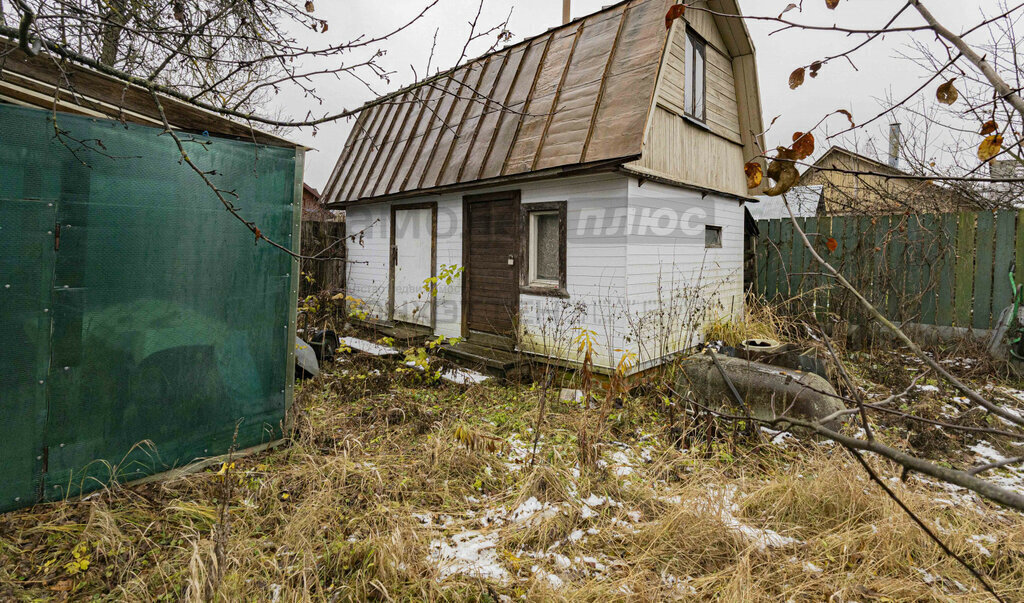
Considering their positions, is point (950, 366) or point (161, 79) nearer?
point (161, 79)

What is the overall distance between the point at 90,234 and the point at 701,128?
730cm

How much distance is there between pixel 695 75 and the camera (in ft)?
24.1

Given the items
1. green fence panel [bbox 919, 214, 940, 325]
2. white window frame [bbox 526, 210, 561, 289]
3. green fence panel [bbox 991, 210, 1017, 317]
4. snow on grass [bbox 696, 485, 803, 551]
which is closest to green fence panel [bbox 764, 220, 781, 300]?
green fence panel [bbox 919, 214, 940, 325]

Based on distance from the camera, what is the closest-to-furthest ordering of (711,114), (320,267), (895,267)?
(711,114)
(895,267)
(320,267)

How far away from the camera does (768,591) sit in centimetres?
259

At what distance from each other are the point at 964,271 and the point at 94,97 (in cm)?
1095

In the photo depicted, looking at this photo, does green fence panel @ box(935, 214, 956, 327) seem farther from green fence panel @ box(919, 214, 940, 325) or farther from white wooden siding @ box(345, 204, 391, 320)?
white wooden siding @ box(345, 204, 391, 320)

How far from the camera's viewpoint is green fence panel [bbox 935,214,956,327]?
309 inches

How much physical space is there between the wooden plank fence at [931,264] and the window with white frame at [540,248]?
3375 millimetres

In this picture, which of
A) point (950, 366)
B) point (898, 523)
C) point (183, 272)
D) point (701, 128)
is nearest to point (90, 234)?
point (183, 272)

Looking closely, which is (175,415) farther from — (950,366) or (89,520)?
(950,366)

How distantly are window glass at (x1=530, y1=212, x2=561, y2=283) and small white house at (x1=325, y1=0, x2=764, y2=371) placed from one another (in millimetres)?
23

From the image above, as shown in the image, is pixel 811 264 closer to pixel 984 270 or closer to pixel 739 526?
pixel 984 270

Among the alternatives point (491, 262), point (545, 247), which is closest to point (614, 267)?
point (545, 247)
